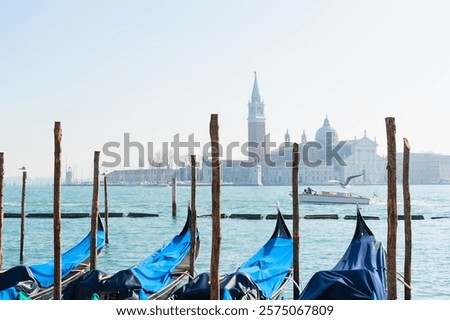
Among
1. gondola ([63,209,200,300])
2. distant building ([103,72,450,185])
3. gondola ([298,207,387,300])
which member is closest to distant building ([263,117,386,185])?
distant building ([103,72,450,185])

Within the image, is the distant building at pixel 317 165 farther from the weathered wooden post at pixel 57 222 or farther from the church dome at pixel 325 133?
the weathered wooden post at pixel 57 222

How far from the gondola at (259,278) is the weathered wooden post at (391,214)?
1149 mm

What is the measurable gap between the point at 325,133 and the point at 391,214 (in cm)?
7720

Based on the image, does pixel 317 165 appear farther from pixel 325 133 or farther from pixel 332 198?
pixel 332 198

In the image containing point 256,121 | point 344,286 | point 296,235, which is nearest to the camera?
point 344,286

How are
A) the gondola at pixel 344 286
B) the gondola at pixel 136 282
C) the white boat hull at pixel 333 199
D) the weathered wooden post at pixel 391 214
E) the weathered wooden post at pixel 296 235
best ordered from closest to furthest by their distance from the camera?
1. the gondola at pixel 344 286
2. the weathered wooden post at pixel 391 214
3. the gondola at pixel 136 282
4. the weathered wooden post at pixel 296 235
5. the white boat hull at pixel 333 199

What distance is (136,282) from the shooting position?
234 inches

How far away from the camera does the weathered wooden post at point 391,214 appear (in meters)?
5.48

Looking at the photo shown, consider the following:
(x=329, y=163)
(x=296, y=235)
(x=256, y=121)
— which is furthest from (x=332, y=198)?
(x=256, y=121)

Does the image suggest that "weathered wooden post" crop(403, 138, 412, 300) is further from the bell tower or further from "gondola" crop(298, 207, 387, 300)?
the bell tower

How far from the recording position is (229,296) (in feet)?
16.9

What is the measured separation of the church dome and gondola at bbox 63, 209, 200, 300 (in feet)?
245

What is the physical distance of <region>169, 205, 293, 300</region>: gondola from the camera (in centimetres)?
529

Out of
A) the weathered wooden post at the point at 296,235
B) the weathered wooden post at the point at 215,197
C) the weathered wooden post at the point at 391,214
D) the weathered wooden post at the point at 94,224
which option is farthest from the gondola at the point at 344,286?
the weathered wooden post at the point at 94,224
